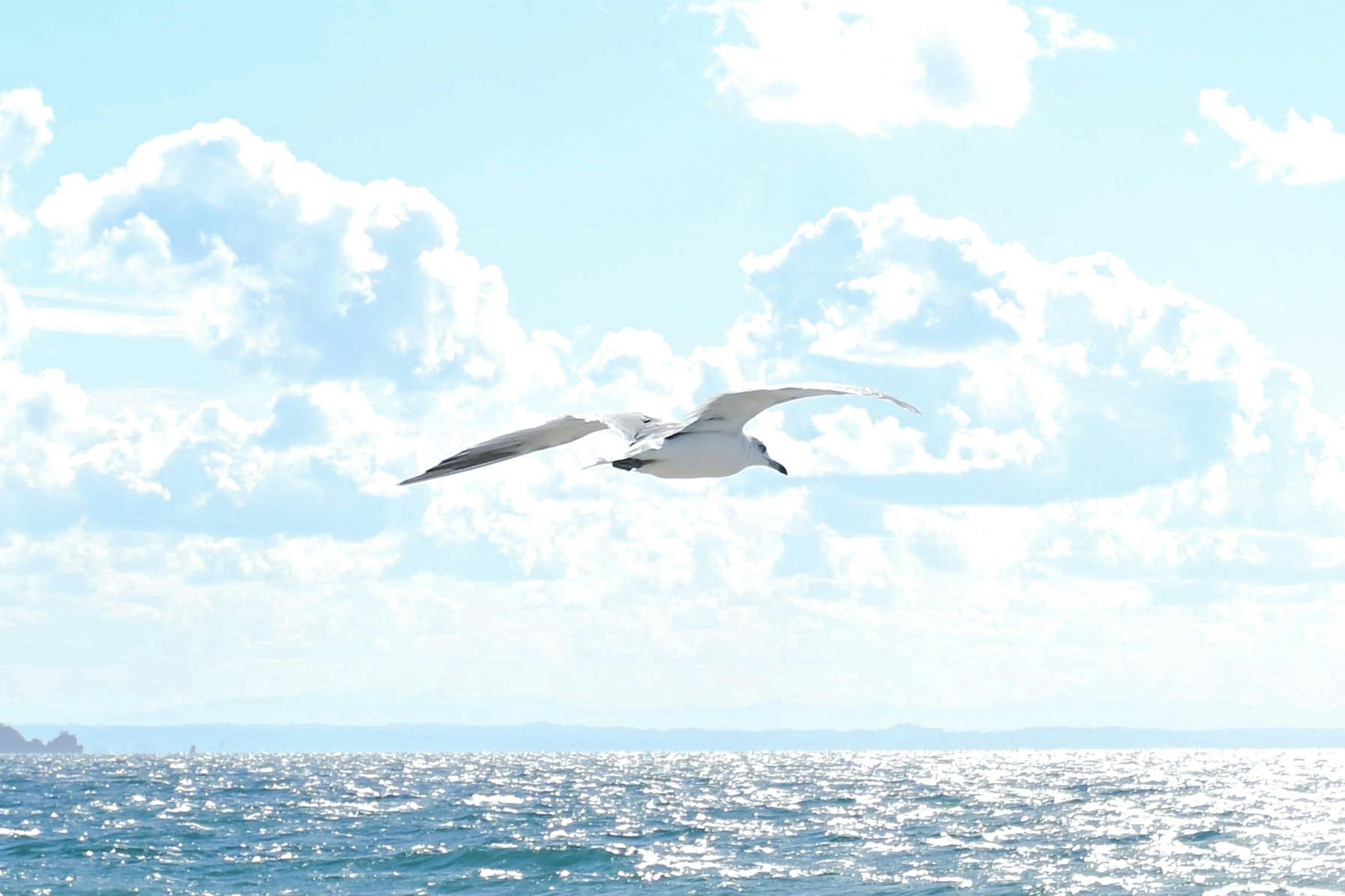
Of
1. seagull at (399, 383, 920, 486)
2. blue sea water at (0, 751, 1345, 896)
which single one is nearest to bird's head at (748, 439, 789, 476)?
seagull at (399, 383, 920, 486)

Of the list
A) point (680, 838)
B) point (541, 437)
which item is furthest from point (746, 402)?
point (680, 838)

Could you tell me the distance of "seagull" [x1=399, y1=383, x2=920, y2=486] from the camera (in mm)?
10273

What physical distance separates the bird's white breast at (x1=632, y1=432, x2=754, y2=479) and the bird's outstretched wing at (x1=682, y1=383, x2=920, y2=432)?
69 mm

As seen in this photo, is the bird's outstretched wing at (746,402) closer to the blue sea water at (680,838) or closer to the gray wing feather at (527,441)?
the gray wing feather at (527,441)

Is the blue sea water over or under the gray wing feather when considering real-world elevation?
under

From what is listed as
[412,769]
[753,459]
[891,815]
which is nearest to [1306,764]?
[412,769]

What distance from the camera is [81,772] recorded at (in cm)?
15212

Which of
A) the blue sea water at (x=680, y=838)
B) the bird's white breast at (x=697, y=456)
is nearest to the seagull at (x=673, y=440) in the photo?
the bird's white breast at (x=697, y=456)

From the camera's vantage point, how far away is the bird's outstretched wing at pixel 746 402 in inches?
374

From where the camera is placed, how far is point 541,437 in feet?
38.4

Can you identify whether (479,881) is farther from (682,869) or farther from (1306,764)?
(1306,764)

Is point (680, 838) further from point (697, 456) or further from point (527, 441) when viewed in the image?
point (697, 456)

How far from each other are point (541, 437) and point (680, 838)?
5227cm

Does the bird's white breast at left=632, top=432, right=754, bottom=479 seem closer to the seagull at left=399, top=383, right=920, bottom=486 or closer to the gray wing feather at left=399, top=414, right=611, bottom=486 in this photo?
the seagull at left=399, top=383, right=920, bottom=486
